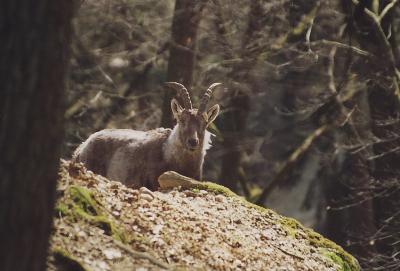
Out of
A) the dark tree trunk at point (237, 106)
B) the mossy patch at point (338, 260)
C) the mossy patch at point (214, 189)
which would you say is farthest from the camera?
the dark tree trunk at point (237, 106)

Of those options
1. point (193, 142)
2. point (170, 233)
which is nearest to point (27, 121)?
point (170, 233)

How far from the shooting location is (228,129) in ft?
72.5

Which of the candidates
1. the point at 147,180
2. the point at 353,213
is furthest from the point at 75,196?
the point at 353,213

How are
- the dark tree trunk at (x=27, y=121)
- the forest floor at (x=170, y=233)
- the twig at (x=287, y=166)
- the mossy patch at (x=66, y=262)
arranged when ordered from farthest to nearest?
the twig at (x=287, y=166), the forest floor at (x=170, y=233), the mossy patch at (x=66, y=262), the dark tree trunk at (x=27, y=121)

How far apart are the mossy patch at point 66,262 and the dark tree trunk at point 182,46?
33.1 ft

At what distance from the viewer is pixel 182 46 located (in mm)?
17297

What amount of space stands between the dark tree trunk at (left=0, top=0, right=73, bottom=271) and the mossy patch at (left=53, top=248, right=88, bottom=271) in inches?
57.1

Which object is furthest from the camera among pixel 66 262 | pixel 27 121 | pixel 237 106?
pixel 237 106

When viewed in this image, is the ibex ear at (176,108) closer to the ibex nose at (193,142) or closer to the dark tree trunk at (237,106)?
the ibex nose at (193,142)

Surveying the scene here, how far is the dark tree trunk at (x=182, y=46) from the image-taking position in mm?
17172

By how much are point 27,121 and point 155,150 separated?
8.40 meters

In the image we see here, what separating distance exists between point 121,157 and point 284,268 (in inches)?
203

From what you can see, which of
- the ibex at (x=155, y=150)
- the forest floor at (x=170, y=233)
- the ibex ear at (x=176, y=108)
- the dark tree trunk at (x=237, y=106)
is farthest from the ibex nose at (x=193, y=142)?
the dark tree trunk at (x=237, y=106)

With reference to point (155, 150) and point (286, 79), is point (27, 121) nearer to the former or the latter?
point (155, 150)
